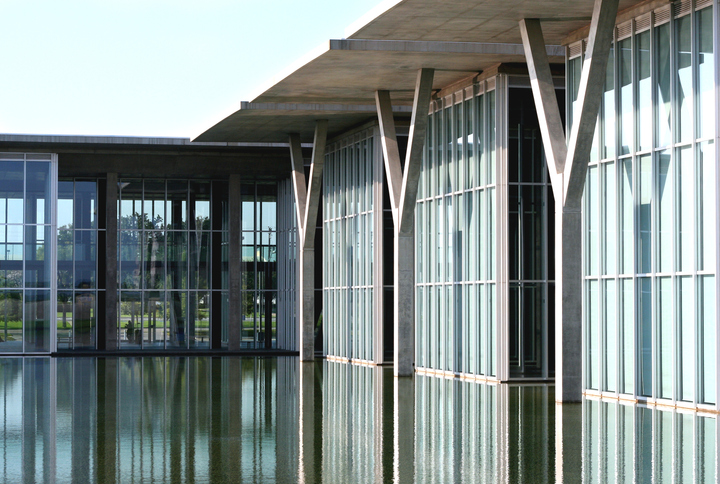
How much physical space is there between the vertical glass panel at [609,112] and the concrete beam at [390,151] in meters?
6.70

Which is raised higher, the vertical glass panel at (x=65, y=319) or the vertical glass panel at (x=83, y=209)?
the vertical glass panel at (x=83, y=209)

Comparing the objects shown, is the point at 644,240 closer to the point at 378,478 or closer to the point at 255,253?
the point at 378,478

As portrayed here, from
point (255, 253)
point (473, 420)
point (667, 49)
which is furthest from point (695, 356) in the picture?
point (255, 253)

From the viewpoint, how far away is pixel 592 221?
2019 cm

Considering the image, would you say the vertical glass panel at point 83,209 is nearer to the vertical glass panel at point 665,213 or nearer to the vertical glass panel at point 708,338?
the vertical glass panel at point 665,213

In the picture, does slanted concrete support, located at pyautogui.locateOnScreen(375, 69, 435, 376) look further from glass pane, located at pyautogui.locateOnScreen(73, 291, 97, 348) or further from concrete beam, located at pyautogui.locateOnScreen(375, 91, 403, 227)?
glass pane, located at pyautogui.locateOnScreen(73, 291, 97, 348)

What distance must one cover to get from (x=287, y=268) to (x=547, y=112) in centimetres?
2537

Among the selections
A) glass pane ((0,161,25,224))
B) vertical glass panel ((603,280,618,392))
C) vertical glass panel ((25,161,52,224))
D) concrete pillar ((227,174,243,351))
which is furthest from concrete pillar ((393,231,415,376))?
glass pane ((0,161,25,224))

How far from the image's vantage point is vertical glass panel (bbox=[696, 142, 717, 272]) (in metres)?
16.6

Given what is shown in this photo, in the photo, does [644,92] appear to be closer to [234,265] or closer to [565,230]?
[565,230]

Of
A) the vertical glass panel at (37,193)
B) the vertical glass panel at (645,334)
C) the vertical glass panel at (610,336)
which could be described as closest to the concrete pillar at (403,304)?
the vertical glass panel at (610,336)

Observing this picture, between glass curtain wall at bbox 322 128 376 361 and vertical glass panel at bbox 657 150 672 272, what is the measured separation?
14.1 metres

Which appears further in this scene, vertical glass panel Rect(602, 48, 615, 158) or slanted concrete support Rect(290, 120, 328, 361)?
slanted concrete support Rect(290, 120, 328, 361)

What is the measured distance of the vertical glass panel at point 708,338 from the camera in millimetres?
16578
